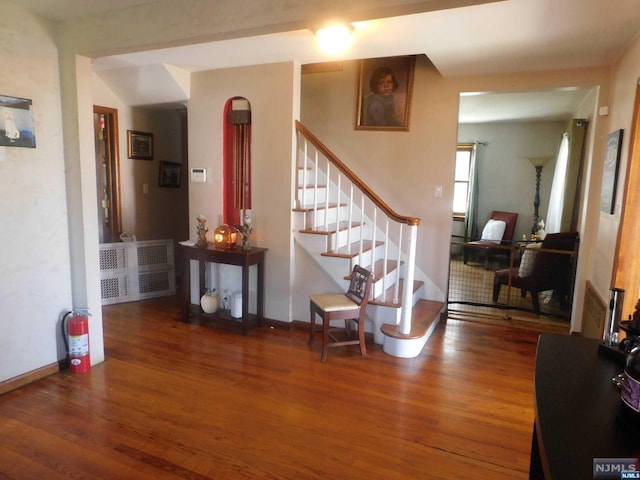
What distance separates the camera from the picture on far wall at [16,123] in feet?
8.18

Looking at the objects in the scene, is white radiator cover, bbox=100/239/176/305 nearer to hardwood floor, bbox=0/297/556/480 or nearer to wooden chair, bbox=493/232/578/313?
hardwood floor, bbox=0/297/556/480

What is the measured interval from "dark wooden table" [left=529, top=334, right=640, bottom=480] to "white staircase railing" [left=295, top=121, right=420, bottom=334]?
1.84 metres

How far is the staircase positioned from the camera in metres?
3.35

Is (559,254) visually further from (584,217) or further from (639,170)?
(639,170)

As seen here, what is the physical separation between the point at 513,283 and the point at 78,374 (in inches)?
163

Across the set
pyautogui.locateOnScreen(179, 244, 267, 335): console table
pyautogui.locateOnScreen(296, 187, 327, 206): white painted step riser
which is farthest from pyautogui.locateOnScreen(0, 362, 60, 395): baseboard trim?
pyautogui.locateOnScreen(296, 187, 327, 206): white painted step riser

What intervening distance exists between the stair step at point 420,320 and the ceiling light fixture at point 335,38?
224cm

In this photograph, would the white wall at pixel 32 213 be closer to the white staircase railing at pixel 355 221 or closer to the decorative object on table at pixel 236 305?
the decorative object on table at pixel 236 305

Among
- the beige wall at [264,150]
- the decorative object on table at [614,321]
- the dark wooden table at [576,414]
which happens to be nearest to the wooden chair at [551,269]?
the beige wall at [264,150]

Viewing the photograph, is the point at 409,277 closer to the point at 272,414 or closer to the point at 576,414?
the point at 272,414

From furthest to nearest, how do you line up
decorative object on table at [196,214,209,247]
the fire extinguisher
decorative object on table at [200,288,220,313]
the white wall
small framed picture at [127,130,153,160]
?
1. small framed picture at [127,130,153,160]
2. decorative object on table at [200,288,220,313]
3. decorative object on table at [196,214,209,247]
4. the fire extinguisher
5. the white wall

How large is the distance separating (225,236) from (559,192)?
4.58 m

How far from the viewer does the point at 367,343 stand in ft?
12.0

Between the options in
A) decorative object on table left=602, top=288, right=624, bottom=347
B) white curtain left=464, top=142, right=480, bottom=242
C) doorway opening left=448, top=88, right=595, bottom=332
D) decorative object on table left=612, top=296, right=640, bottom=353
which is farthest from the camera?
white curtain left=464, top=142, right=480, bottom=242
